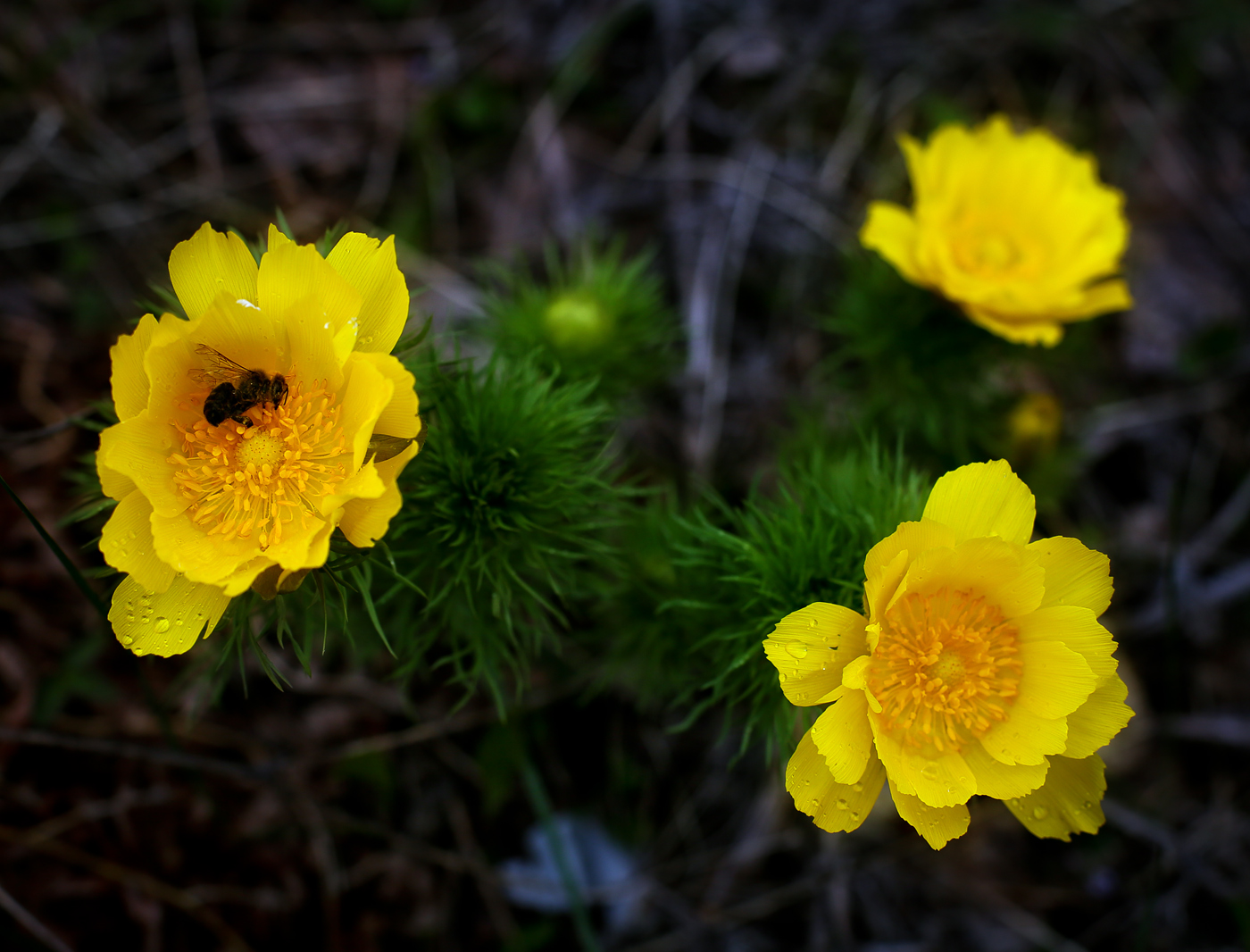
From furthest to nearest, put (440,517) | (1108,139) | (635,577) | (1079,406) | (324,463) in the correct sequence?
(1108,139) < (1079,406) < (635,577) < (440,517) < (324,463)

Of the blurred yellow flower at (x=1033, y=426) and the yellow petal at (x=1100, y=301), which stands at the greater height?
the yellow petal at (x=1100, y=301)

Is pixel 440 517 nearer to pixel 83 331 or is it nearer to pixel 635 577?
pixel 635 577

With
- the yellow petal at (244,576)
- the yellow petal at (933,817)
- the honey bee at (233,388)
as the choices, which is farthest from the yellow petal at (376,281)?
the yellow petal at (933,817)

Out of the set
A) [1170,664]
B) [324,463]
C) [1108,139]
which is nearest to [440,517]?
[324,463]

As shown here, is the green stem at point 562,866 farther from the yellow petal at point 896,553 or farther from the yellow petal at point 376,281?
the yellow petal at point 376,281

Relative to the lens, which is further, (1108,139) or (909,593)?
(1108,139)

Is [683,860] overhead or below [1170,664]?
below

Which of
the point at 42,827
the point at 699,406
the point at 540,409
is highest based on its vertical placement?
the point at 540,409

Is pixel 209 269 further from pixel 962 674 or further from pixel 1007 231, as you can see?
pixel 1007 231
